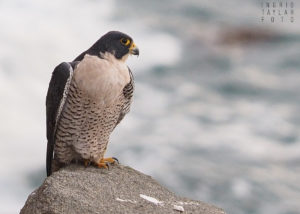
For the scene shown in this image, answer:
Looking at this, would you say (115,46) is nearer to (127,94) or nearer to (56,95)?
(127,94)

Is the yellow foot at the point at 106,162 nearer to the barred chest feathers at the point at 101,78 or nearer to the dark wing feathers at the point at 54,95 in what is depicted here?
the dark wing feathers at the point at 54,95

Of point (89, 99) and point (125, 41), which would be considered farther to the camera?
point (125, 41)

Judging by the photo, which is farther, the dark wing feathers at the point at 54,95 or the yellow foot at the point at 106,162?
the yellow foot at the point at 106,162

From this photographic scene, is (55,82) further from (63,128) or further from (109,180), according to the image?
(109,180)

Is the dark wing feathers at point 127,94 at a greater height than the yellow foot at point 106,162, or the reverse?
the dark wing feathers at point 127,94

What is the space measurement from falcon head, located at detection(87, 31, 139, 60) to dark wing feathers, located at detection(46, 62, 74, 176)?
0.30 metres

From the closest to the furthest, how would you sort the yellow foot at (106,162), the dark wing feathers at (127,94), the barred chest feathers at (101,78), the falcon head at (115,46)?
the barred chest feathers at (101,78)
the falcon head at (115,46)
the dark wing feathers at (127,94)
the yellow foot at (106,162)

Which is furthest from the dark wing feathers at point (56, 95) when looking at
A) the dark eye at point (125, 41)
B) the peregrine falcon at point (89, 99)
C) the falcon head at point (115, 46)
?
the dark eye at point (125, 41)

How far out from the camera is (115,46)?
6.40m

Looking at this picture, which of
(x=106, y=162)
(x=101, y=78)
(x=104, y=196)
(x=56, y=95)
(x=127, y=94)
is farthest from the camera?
(x=106, y=162)

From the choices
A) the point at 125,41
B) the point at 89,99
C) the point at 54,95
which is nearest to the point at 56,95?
the point at 54,95

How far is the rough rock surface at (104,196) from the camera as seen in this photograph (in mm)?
5391

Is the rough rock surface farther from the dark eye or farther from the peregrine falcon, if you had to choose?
the dark eye

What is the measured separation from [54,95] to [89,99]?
1.13ft
